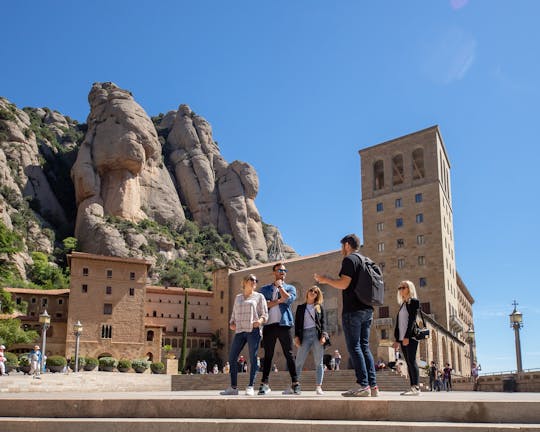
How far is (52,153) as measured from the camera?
88.4 meters

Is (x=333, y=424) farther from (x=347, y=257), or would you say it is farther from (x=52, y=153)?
(x=52, y=153)

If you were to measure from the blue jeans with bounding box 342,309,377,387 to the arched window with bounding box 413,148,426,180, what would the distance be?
46.9m

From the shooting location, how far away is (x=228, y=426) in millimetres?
5102

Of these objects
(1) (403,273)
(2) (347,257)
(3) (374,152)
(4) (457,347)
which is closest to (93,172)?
(3) (374,152)

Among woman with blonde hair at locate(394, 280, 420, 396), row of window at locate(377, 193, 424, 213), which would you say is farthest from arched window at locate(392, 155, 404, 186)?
woman with blonde hair at locate(394, 280, 420, 396)

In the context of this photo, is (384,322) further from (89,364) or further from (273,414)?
(273,414)

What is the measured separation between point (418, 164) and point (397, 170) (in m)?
2.03

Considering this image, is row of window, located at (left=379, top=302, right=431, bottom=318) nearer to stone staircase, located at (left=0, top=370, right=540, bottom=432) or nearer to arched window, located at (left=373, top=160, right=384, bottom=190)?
arched window, located at (left=373, top=160, right=384, bottom=190)

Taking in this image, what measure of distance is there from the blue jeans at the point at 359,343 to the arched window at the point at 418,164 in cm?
4688

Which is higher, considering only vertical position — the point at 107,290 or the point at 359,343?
the point at 107,290

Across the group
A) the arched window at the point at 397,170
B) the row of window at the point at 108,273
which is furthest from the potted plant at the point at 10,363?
the arched window at the point at 397,170

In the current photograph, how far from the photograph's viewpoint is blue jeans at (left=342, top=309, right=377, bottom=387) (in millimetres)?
7000

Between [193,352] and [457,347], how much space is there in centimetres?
2643

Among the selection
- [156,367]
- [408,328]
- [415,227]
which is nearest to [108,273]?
[156,367]
